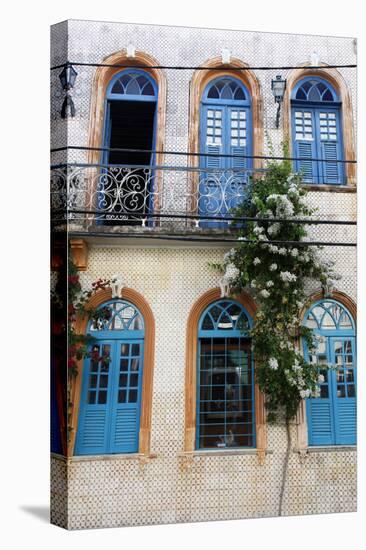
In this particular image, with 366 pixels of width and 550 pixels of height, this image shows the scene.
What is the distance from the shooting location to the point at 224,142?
17.8ft

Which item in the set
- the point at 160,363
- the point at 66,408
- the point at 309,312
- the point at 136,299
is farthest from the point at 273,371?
the point at 66,408

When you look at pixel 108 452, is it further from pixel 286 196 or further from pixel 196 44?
pixel 196 44

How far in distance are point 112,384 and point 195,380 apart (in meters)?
0.80

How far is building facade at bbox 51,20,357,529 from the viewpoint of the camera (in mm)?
4801

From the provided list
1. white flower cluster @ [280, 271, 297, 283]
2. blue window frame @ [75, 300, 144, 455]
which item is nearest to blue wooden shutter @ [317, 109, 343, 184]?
white flower cluster @ [280, 271, 297, 283]

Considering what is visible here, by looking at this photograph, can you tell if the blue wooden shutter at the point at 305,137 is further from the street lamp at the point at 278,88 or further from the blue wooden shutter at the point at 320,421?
the blue wooden shutter at the point at 320,421

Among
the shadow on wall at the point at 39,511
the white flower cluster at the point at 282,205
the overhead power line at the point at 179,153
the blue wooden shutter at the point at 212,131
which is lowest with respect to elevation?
the shadow on wall at the point at 39,511

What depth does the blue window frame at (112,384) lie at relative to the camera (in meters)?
4.78

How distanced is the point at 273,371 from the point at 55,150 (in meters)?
2.95

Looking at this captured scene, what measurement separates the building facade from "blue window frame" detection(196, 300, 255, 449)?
0.01 metres

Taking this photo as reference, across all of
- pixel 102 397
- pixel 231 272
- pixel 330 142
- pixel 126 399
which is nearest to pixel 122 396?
pixel 126 399

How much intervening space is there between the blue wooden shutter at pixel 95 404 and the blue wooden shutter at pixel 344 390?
2313 mm

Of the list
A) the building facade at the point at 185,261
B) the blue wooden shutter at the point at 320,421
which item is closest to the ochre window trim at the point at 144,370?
the building facade at the point at 185,261

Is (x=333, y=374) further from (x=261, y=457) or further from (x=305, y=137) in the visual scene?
(x=305, y=137)
